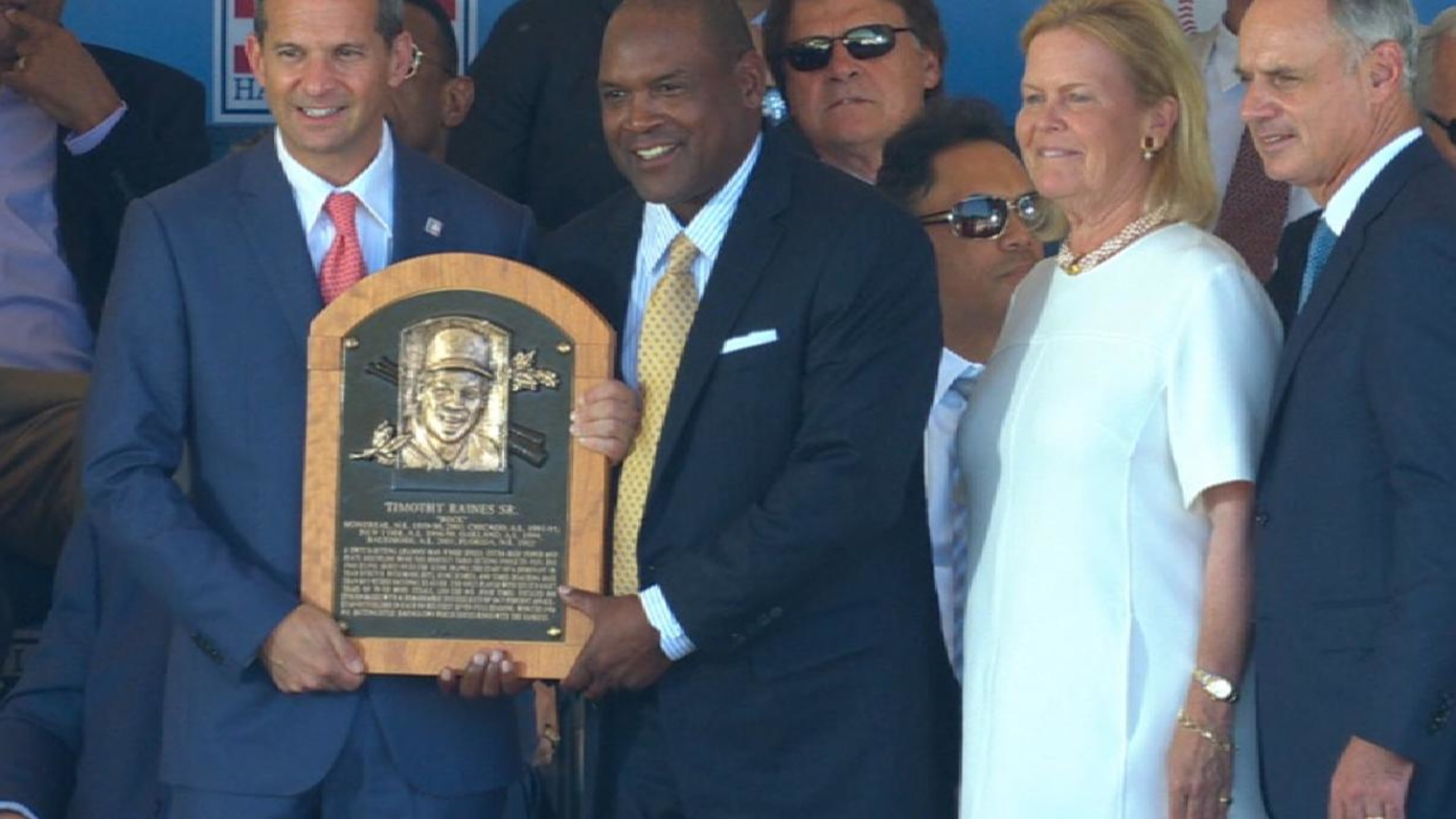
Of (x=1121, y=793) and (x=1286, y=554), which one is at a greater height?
(x=1286, y=554)

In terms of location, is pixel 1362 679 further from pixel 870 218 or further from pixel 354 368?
pixel 354 368

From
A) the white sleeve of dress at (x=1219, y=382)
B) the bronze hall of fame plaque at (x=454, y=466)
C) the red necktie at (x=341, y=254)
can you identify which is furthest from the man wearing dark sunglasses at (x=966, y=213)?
the red necktie at (x=341, y=254)

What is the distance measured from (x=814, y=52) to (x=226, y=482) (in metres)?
1.86

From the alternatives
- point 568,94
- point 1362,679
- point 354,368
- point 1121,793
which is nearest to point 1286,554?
point 1362,679

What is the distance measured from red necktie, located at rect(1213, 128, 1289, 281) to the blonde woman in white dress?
1528 mm

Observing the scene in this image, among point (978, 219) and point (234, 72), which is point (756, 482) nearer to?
point (978, 219)

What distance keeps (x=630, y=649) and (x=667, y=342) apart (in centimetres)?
51

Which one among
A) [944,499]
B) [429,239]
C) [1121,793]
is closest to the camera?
[1121,793]

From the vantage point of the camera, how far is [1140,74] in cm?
420

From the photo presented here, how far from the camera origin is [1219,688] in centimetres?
396

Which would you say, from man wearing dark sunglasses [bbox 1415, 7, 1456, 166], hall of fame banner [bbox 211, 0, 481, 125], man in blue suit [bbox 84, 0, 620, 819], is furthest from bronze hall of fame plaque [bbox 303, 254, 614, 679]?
hall of fame banner [bbox 211, 0, 481, 125]

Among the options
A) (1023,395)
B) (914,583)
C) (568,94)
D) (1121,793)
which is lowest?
(1121,793)

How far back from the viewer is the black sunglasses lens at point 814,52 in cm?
548

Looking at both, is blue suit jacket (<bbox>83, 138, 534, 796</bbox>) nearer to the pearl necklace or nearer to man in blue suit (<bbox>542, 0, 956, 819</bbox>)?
man in blue suit (<bbox>542, 0, 956, 819</bbox>)
